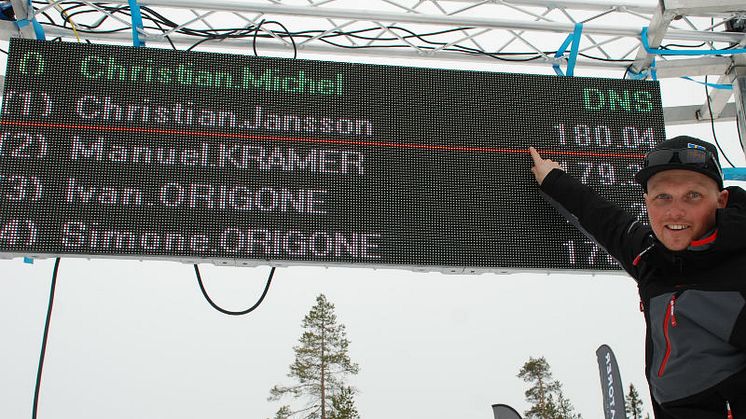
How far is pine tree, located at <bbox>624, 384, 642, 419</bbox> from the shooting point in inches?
1064

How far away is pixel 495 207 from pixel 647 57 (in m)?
1.82

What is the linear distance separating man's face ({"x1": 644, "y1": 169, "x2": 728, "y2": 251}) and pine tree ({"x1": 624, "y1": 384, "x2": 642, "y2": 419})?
89.7 feet

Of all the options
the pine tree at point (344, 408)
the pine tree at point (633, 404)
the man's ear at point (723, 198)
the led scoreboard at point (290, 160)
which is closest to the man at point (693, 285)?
the man's ear at point (723, 198)

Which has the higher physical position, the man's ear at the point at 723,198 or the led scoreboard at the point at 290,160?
the led scoreboard at the point at 290,160

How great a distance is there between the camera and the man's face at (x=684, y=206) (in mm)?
1968

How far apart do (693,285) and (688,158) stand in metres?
0.35

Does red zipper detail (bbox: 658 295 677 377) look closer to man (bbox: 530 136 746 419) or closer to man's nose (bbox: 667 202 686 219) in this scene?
man (bbox: 530 136 746 419)

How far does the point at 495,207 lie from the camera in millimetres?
3895

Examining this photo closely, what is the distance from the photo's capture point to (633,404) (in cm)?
2736

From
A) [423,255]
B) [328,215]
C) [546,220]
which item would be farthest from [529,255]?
[328,215]

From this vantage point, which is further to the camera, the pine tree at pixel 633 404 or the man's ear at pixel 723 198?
the pine tree at pixel 633 404

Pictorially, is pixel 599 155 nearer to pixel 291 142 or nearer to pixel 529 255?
pixel 529 255

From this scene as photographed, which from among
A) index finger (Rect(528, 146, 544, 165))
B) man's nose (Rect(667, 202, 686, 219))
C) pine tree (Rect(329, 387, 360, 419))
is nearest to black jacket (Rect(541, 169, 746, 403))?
man's nose (Rect(667, 202, 686, 219))

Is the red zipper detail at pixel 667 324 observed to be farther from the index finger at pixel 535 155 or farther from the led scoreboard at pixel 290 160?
the index finger at pixel 535 155
